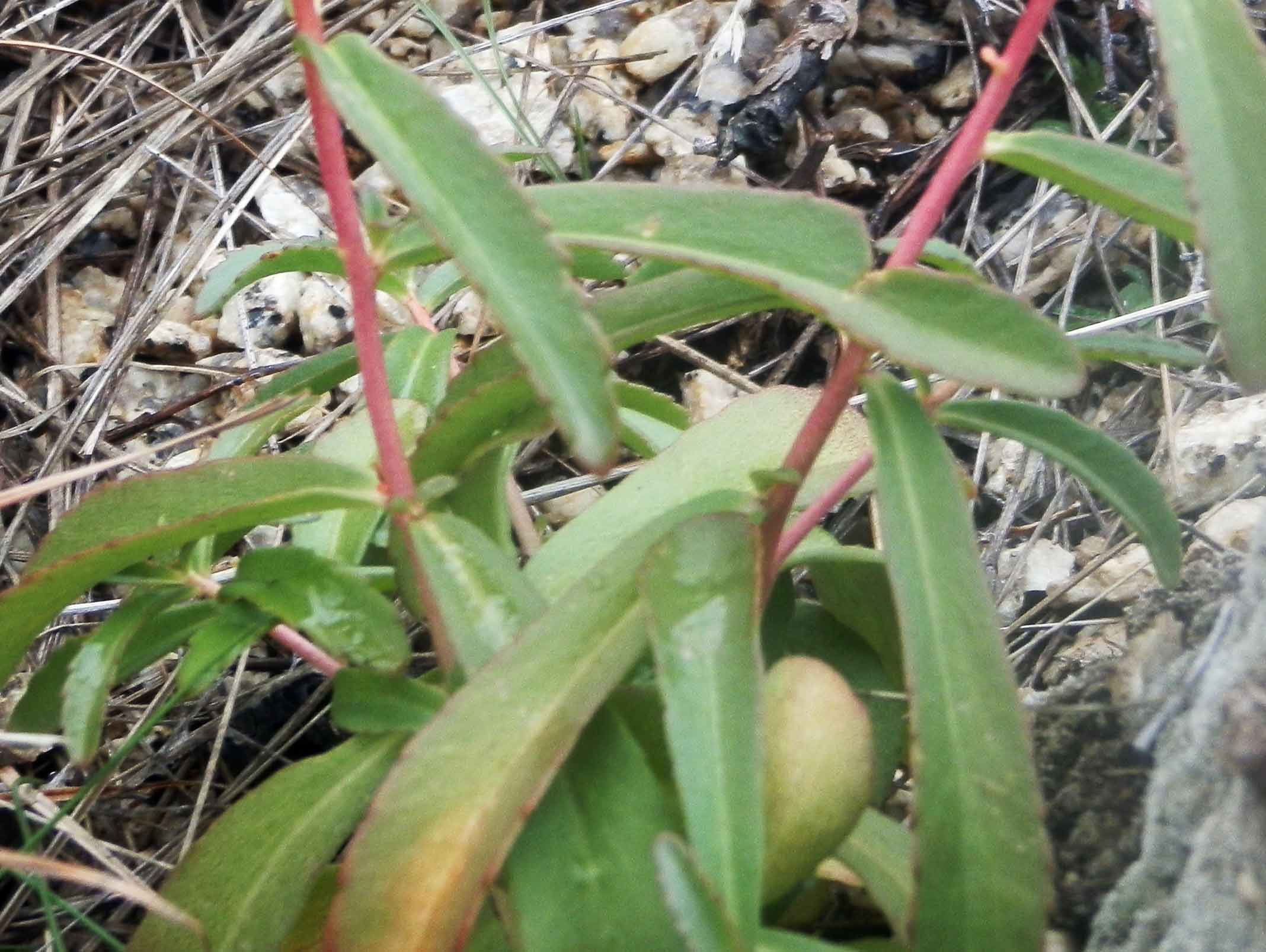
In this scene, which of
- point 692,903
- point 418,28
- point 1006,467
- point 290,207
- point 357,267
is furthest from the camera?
point 418,28

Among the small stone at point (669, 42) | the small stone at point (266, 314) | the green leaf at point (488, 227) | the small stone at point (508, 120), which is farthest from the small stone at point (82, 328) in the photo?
the green leaf at point (488, 227)

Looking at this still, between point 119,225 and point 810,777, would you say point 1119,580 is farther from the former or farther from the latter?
point 119,225

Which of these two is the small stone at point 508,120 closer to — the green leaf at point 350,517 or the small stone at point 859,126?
the small stone at point 859,126

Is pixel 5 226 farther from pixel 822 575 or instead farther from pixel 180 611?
pixel 822 575

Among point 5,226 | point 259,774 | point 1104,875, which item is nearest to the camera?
point 1104,875

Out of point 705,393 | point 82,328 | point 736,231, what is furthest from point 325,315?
point 736,231

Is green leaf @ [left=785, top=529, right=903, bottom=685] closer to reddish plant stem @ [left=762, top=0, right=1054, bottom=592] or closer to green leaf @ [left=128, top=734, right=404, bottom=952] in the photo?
reddish plant stem @ [left=762, top=0, right=1054, bottom=592]

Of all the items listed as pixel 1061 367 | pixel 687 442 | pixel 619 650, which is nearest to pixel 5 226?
pixel 687 442
